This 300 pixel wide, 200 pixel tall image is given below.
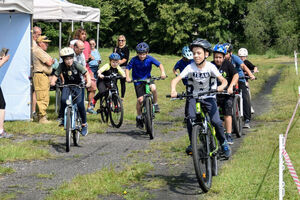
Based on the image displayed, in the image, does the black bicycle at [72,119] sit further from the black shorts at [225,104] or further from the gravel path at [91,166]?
the black shorts at [225,104]

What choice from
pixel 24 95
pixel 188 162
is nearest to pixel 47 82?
pixel 24 95

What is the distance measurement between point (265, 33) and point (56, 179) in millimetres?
68145

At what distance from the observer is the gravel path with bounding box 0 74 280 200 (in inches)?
269

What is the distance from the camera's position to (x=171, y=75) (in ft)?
97.2

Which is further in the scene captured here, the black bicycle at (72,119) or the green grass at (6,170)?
the black bicycle at (72,119)

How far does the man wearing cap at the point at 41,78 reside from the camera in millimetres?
12633

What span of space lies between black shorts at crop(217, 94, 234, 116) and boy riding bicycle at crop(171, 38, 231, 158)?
2.41m

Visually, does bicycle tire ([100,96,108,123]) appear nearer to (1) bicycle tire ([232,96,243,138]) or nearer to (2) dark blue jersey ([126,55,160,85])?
(2) dark blue jersey ([126,55,160,85])

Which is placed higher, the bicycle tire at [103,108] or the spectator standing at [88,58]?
the spectator standing at [88,58]

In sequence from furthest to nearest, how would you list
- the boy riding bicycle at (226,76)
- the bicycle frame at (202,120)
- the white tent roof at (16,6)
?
the white tent roof at (16,6) < the boy riding bicycle at (226,76) < the bicycle frame at (202,120)

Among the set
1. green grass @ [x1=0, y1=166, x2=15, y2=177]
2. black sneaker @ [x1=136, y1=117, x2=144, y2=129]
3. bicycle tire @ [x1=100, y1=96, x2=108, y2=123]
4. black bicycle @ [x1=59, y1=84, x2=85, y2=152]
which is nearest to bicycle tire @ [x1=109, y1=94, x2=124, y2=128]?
bicycle tire @ [x1=100, y1=96, x2=108, y2=123]

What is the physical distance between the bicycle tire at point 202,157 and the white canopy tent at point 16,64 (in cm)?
692

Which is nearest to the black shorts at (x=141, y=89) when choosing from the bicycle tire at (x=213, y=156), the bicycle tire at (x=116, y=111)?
the bicycle tire at (x=116, y=111)

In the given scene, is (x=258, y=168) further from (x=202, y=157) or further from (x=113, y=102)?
(x=113, y=102)
